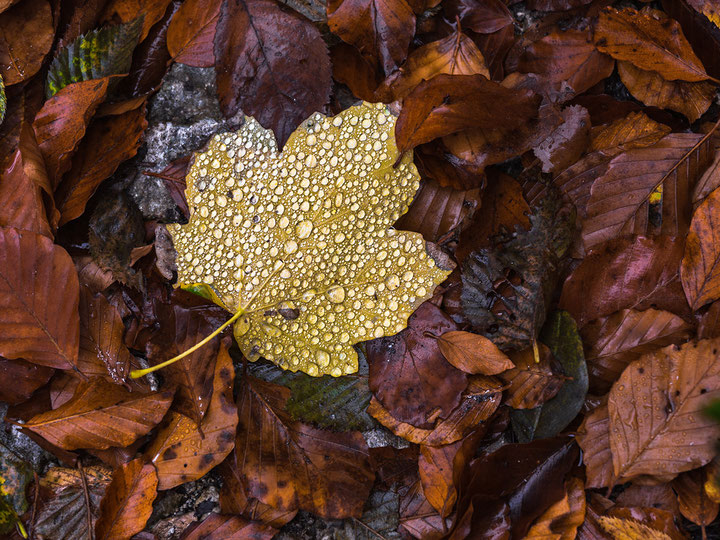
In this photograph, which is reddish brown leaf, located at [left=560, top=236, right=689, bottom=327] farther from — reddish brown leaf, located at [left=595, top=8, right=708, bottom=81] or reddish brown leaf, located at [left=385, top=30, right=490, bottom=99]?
reddish brown leaf, located at [left=385, top=30, right=490, bottom=99]

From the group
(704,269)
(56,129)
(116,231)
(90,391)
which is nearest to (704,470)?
(704,269)

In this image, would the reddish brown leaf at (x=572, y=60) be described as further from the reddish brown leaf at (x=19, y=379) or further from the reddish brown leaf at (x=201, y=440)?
the reddish brown leaf at (x=19, y=379)

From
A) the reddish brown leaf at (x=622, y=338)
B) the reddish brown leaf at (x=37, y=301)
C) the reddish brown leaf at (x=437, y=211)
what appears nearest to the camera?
the reddish brown leaf at (x=37, y=301)

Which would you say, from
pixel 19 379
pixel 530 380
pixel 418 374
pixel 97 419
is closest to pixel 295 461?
pixel 418 374

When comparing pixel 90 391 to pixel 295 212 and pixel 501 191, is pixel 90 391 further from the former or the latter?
pixel 501 191

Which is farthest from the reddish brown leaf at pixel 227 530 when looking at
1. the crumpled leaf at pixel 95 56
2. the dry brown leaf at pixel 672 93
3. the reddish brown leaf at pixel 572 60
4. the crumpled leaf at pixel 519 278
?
the dry brown leaf at pixel 672 93

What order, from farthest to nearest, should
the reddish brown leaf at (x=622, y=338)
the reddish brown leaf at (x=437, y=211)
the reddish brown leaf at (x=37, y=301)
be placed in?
the reddish brown leaf at (x=437, y=211)
the reddish brown leaf at (x=622, y=338)
the reddish brown leaf at (x=37, y=301)

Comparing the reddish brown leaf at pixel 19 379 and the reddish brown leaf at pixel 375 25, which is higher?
the reddish brown leaf at pixel 375 25

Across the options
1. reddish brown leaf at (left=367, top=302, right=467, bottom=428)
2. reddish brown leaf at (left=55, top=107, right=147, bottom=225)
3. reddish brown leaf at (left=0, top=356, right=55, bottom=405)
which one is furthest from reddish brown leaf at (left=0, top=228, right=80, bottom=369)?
reddish brown leaf at (left=367, top=302, right=467, bottom=428)
